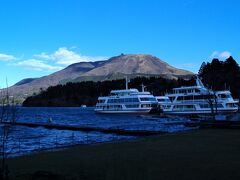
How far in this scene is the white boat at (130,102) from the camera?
9244cm

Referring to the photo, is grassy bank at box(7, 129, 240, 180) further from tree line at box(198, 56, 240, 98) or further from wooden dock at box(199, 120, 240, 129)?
tree line at box(198, 56, 240, 98)

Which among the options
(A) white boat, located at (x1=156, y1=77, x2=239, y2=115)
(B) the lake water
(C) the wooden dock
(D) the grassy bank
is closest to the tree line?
(A) white boat, located at (x1=156, y1=77, x2=239, y2=115)

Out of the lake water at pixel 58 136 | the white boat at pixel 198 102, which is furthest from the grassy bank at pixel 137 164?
the white boat at pixel 198 102

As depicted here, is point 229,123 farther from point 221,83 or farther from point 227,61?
point 227,61

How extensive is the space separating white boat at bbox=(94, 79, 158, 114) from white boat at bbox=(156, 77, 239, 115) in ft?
16.3

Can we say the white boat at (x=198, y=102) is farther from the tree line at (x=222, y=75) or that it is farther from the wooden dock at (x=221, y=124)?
the wooden dock at (x=221, y=124)

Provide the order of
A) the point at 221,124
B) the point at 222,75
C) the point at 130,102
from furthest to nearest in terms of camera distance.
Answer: the point at 222,75 → the point at 130,102 → the point at 221,124

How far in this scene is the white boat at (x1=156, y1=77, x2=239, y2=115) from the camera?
78.5 metres

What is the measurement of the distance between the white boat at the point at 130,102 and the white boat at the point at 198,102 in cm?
495

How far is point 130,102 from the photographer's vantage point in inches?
3757

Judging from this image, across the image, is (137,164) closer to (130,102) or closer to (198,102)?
(198,102)

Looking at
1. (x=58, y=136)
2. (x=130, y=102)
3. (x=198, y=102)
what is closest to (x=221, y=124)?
(x=58, y=136)

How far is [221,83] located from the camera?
11988 cm

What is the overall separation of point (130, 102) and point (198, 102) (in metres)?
20.4
